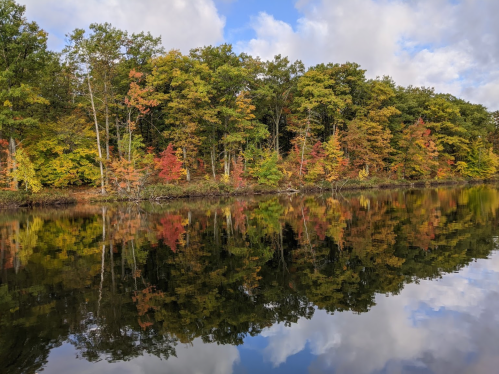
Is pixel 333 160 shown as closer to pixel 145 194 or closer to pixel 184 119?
pixel 184 119

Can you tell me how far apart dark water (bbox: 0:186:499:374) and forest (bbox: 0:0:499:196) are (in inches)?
804

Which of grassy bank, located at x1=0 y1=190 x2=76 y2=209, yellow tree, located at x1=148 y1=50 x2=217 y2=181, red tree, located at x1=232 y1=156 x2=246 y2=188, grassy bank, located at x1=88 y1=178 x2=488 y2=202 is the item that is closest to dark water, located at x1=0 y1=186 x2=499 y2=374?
grassy bank, located at x1=0 y1=190 x2=76 y2=209

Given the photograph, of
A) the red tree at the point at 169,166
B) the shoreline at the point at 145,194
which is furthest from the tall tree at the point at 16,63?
the red tree at the point at 169,166

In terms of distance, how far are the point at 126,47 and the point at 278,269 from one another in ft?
111

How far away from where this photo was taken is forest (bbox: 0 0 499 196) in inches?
1098

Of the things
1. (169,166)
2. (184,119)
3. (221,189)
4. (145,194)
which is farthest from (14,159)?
(221,189)

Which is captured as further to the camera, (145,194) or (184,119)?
Answer: (184,119)

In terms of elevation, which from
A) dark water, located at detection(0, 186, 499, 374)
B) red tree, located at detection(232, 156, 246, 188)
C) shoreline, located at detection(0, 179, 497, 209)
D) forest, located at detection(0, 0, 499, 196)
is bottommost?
dark water, located at detection(0, 186, 499, 374)

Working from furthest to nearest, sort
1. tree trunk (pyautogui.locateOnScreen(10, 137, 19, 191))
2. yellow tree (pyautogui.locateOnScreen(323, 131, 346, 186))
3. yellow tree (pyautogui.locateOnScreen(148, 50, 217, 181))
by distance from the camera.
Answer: yellow tree (pyautogui.locateOnScreen(323, 131, 346, 186)), yellow tree (pyautogui.locateOnScreen(148, 50, 217, 181)), tree trunk (pyautogui.locateOnScreen(10, 137, 19, 191))

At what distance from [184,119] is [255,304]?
29138mm

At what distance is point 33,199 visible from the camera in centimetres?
2684

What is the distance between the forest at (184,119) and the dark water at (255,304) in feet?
67.0

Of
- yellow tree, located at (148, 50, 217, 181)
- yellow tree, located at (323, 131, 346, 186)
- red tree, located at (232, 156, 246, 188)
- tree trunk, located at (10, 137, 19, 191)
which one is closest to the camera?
tree trunk, located at (10, 137, 19, 191)

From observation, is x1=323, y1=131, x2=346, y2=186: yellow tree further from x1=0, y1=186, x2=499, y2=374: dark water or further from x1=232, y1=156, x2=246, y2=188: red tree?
x1=0, y1=186, x2=499, y2=374: dark water
